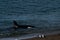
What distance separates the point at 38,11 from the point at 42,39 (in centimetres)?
1222

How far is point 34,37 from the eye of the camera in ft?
36.7

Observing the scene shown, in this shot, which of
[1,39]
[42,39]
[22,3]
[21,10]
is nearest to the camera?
[42,39]

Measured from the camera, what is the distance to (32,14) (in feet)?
69.5

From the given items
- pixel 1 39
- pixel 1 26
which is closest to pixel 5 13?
pixel 1 26

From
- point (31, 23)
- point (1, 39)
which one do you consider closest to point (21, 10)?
point (31, 23)

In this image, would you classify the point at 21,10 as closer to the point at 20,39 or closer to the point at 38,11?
the point at 38,11

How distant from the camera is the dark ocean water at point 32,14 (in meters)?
16.5

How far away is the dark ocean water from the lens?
16542 millimetres

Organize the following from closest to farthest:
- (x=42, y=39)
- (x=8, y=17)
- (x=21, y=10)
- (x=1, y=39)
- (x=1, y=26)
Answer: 1. (x=42, y=39)
2. (x=1, y=39)
3. (x=1, y=26)
4. (x=8, y=17)
5. (x=21, y=10)

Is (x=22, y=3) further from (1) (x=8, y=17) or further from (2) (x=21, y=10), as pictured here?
(1) (x=8, y=17)

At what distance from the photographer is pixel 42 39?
35.1 feet

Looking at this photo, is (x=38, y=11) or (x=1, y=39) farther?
(x=38, y=11)

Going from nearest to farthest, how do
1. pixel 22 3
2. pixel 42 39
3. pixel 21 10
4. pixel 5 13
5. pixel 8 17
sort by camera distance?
pixel 42 39 < pixel 8 17 < pixel 5 13 < pixel 21 10 < pixel 22 3

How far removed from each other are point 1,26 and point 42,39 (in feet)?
21.8
